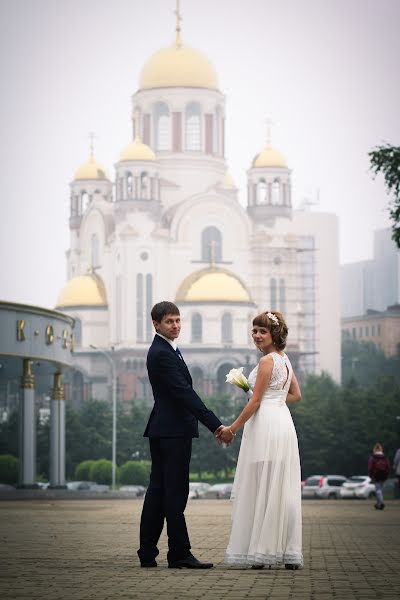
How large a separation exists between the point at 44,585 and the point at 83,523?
10.7 meters

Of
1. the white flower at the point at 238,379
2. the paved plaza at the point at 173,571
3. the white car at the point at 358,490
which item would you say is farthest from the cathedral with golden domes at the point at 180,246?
the white flower at the point at 238,379

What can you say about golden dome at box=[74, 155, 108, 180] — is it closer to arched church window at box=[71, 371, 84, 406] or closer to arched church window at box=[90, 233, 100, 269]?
arched church window at box=[90, 233, 100, 269]

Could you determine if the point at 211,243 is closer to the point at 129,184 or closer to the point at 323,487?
the point at 129,184

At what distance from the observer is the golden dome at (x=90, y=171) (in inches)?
5221

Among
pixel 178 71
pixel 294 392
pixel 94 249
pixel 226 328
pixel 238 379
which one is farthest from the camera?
pixel 94 249

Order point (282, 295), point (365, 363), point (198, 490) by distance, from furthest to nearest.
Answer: point (365, 363) → point (282, 295) → point (198, 490)

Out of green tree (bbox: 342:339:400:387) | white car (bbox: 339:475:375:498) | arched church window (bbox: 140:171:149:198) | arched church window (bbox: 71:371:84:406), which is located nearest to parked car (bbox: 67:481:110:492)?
white car (bbox: 339:475:375:498)

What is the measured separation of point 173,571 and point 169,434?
1.12m

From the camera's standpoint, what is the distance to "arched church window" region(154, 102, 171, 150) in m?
126

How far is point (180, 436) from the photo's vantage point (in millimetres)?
13695

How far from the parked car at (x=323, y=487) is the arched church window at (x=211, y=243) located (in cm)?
5629

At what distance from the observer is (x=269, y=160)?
129500 millimetres

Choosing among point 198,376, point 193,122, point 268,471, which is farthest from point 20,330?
point 193,122

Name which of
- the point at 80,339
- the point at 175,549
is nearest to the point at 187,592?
the point at 175,549
